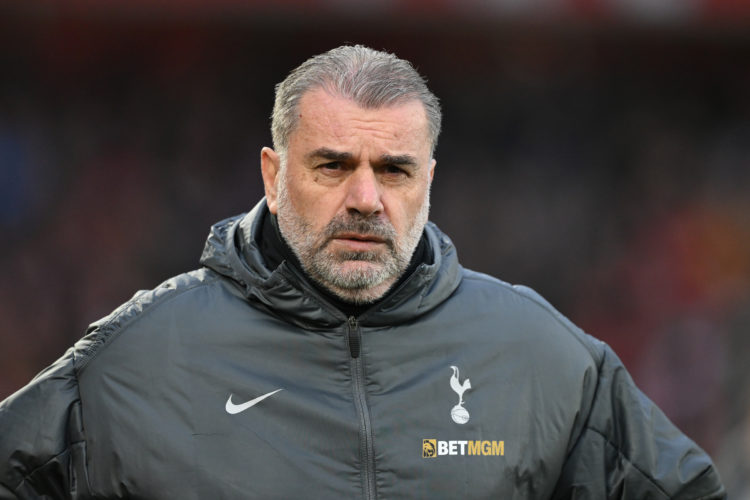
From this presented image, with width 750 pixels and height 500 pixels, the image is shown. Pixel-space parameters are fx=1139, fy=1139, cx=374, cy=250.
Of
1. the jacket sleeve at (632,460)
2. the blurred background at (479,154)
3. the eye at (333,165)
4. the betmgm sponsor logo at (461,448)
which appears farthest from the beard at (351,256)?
the blurred background at (479,154)

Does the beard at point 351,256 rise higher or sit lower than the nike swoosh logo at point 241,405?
higher

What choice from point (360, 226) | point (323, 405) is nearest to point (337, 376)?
point (323, 405)

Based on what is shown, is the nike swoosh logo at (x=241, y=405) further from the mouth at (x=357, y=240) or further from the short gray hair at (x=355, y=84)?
the short gray hair at (x=355, y=84)

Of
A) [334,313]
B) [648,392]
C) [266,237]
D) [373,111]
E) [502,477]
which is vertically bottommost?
[648,392]

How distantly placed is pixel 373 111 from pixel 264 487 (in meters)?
0.84

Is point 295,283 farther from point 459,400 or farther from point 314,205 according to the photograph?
point 459,400

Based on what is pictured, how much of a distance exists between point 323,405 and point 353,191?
46cm

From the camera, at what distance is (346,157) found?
8.09ft

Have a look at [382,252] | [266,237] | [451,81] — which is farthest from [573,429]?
[451,81]

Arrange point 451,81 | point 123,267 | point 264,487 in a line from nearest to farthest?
point 264,487 → point 123,267 → point 451,81

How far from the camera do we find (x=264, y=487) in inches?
92.9

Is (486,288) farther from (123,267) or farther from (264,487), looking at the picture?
(123,267)

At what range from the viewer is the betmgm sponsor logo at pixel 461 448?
2.45 m

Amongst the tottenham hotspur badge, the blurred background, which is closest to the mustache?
the tottenham hotspur badge
